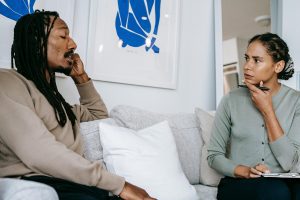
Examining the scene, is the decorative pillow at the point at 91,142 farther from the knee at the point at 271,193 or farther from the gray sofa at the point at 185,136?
the knee at the point at 271,193

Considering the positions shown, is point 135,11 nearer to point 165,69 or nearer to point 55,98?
point 165,69

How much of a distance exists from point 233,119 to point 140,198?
2.49 ft

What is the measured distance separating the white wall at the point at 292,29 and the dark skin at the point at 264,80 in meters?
1.11

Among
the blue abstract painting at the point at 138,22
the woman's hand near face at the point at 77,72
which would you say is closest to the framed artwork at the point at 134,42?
the blue abstract painting at the point at 138,22

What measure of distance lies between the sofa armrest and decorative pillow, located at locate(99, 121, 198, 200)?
695 millimetres

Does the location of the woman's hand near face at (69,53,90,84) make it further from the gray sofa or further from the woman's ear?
the woman's ear

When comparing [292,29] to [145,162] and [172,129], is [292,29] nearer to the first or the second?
[172,129]

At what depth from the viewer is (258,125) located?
183 cm

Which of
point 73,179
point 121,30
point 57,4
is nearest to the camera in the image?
point 73,179

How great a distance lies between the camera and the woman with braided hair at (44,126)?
126 centimetres

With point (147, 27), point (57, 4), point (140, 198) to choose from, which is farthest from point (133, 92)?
point (140, 198)

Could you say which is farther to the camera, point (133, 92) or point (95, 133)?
point (133, 92)

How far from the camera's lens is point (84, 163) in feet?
4.24

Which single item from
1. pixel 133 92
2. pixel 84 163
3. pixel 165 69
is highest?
pixel 165 69
